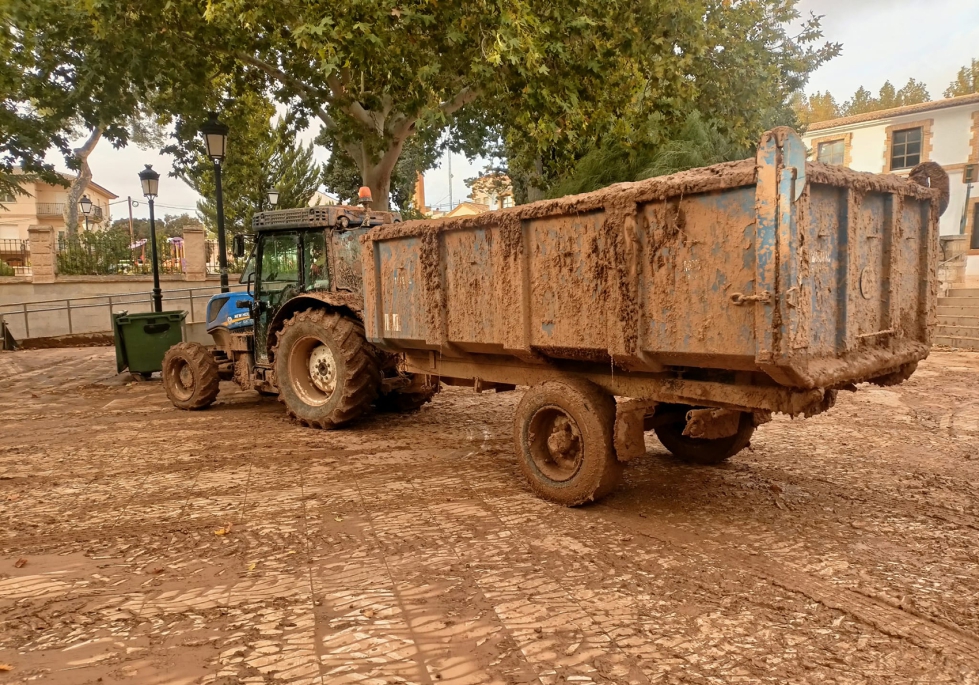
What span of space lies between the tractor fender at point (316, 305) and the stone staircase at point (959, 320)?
12066 millimetres

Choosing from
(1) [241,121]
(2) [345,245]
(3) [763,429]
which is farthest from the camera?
(1) [241,121]

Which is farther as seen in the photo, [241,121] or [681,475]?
[241,121]

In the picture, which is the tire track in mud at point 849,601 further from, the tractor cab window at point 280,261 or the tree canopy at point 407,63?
the tree canopy at point 407,63

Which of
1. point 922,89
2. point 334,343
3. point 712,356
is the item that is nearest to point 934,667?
point 712,356

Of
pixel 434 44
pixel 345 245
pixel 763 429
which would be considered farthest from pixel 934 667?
pixel 434 44

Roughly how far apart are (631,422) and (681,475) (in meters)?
1.35

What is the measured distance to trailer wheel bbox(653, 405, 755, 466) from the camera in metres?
5.24

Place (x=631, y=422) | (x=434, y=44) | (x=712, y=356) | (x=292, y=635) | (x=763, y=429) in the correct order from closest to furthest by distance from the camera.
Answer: (x=292, y=635)
(x=712, y=356)
(x=631, y=422)
(x=763, y=429)
(x=434, y=44)

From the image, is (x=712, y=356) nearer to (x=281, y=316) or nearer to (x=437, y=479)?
(x=437, y=479)

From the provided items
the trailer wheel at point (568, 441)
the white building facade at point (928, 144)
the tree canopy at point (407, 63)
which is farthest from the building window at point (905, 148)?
the trailer wheel at point (568, 441)

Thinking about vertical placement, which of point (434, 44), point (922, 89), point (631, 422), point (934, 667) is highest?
point (922, 89)

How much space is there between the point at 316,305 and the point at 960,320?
14.0 m

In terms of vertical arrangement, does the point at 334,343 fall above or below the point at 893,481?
above

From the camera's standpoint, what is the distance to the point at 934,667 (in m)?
2.65
